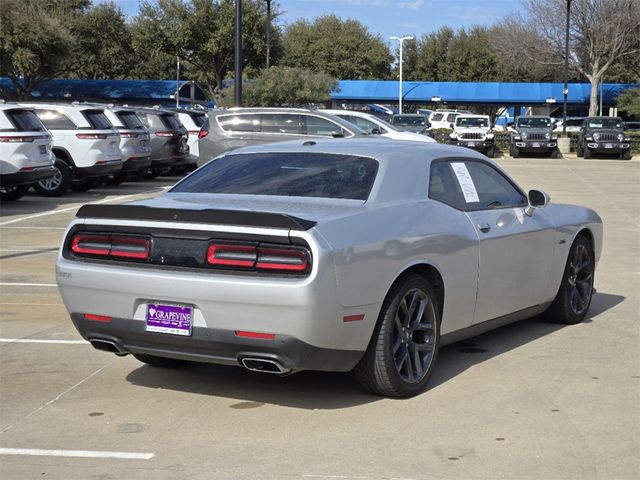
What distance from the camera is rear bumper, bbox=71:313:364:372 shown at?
570 cm

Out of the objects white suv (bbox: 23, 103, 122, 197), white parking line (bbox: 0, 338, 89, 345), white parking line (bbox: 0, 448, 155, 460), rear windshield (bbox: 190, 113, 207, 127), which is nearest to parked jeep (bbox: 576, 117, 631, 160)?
rear windshield (bbox: 190, 113, 207, 127)

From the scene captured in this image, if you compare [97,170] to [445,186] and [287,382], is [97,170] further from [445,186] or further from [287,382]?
[287,382]

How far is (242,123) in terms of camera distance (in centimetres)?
2283

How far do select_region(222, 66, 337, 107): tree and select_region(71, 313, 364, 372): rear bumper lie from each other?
41.8 metres

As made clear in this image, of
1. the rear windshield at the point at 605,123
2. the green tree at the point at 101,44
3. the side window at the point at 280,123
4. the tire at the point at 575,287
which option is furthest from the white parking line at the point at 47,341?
the green tree at the point at 101,44

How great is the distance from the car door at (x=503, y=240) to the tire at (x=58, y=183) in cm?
1491

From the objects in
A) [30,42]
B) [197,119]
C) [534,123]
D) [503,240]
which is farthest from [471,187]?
[30,42]

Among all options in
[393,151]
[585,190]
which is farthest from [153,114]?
[393,151]

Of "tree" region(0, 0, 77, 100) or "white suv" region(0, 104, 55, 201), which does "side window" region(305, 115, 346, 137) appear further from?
"tree" region(0, 0, 77, 100)

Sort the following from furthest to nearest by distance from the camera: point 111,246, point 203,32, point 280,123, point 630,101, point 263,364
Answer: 1. point 630,101
2. point 203,32
3. point 280,123
4. point 111,246
5. point 263,364

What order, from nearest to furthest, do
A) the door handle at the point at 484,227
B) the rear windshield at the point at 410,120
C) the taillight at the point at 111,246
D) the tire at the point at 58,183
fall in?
the taillight at the point at 111,246 → the door handle at the point at 484,227 → the tire at the point at 58,183 → the rear windshield at the point at 410,120

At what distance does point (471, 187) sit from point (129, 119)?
57.1ft

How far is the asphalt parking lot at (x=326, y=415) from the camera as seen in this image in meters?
5.14

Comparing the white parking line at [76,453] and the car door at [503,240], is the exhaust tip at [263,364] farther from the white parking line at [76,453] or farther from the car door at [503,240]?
the car door at [503,240]
